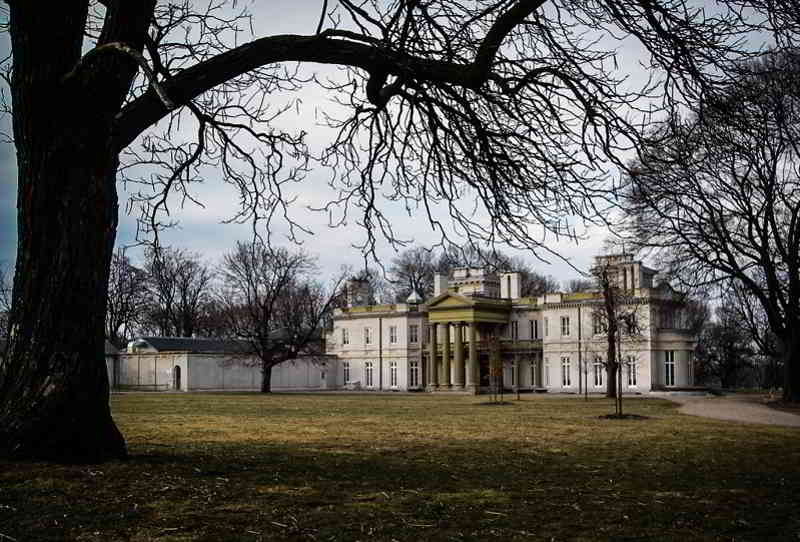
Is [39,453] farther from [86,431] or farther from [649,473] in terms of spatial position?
[649,473]

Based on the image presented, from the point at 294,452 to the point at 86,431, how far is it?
12.3 ft

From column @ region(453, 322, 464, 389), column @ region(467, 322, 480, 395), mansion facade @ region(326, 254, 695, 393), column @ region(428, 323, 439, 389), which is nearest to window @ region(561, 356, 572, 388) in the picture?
mansion facade @ region(326, 254, 695, 393)

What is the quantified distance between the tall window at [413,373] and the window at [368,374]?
4.23 m

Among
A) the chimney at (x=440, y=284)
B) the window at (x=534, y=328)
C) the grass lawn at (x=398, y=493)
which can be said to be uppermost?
the chimney at (x=440, y=284)

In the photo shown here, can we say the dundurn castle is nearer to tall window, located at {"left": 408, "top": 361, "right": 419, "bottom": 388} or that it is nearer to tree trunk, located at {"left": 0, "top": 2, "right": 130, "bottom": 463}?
tall window, located at {"left": 408, "top": 361, "right": 419, "bottom": 388}

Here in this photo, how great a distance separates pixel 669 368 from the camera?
61.6 metres

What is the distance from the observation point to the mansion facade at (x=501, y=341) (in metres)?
61.2

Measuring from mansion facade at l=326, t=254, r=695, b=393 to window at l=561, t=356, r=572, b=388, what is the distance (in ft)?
0.24

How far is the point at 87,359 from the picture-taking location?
358 inches

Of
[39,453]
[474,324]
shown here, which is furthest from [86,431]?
[474,324]

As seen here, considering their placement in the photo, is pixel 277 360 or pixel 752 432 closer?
pixel 752 432

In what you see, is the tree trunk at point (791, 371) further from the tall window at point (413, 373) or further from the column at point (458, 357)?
the tall window at point (413, 373)

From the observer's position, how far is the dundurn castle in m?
61.6

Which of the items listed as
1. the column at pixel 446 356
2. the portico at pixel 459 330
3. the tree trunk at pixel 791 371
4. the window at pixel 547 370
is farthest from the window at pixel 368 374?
the tree trunk at pixel 791 371
